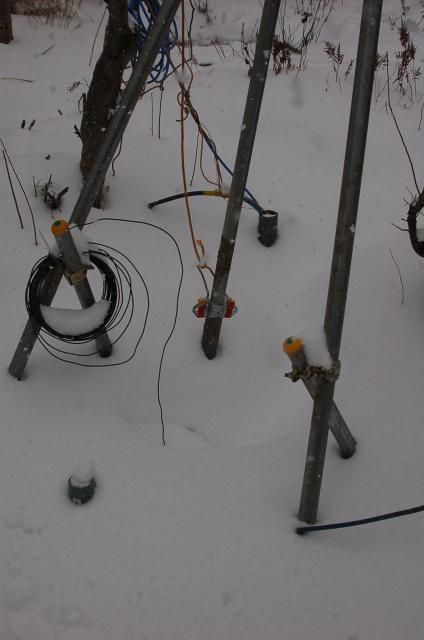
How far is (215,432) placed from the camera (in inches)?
84.5

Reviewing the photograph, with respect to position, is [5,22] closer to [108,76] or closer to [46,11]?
[46,11]

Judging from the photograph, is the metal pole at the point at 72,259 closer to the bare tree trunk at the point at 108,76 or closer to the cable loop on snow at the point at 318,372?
the cable loop on snow at the point at 318,372

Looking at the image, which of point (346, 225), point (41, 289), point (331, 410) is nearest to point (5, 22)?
point (41, 289)

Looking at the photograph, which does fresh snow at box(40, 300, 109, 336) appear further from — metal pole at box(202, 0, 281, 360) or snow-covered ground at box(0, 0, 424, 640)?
metal pole at box(202, 0, 281, 360)

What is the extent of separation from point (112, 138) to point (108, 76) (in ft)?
2.73

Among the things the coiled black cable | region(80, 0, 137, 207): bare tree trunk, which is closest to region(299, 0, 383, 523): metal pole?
the coiled black cable

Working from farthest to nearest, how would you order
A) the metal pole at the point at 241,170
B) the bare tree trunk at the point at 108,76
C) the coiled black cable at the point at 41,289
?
the bare tree trunk at the point at 108,76, the coiled black cable at the point at 41,289, the metal pole at the point at 241,170

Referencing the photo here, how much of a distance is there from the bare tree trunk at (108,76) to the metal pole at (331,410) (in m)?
1.69

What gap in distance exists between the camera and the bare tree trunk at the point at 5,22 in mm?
4406

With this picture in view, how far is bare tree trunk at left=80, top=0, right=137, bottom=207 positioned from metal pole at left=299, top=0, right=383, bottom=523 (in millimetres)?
1380

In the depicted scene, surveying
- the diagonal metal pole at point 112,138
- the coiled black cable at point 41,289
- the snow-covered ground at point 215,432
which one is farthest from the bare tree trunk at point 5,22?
the coiled black cable at point 41,289

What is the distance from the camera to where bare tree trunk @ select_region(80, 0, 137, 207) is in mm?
2467

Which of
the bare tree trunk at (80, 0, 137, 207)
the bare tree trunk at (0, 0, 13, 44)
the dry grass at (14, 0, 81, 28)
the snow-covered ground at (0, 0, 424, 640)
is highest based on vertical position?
the dry grass at (14, 0, 81, 28)

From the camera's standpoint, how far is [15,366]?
2.14 meters
